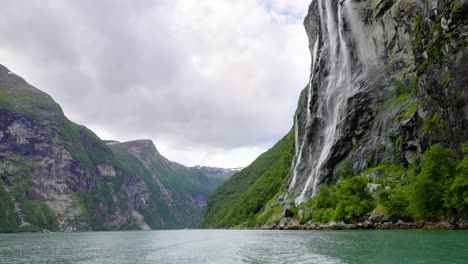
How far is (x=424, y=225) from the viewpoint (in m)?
50.2

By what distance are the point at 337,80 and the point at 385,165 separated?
35.2 meters

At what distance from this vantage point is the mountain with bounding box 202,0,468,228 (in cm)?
5134

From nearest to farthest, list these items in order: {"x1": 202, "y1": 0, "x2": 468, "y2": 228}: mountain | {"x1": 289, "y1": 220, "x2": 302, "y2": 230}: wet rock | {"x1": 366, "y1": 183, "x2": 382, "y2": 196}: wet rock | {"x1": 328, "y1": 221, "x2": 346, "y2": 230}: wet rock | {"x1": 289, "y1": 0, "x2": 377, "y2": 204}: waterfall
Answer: {"x1": 202, "y1": 0, "x2": 468, "y2": 228}: mountain → {"x1": 328, "y1": 221, "x2": 346, "y2": 230}: wet rock → {"x1": 366, "y1": 183, "x2": 382, "y2": 196}: wet rock → {"x1": 289, "y1": 220, "x2": 302, "y2": 230}: wet rock → {"x1": 289, "y1": 0, "x2": 377, "y2": 204}: waterfall

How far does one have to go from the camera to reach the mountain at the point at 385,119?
51.3 metres

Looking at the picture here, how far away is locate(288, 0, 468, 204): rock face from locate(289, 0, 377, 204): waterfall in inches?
10.4

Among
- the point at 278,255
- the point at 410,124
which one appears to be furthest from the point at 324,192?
the point at 278,255

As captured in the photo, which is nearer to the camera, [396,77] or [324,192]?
[324,192]

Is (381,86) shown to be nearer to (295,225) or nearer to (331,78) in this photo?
(331,78)

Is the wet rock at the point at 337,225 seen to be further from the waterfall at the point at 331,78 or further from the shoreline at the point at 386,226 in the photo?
the waterfall at the point at 331,78

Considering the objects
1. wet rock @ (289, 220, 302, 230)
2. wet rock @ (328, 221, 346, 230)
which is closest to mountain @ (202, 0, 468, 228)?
wet rock @ (289, 220, 302, 230)

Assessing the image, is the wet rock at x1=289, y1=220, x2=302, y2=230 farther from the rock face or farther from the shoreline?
the rock face

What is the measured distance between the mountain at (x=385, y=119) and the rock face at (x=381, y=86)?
203 mm

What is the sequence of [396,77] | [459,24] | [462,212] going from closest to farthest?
1. [462,212]
2. [459,24]
3. [396,77]

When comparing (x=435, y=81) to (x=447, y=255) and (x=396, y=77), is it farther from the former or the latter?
(x=447, y=255)
